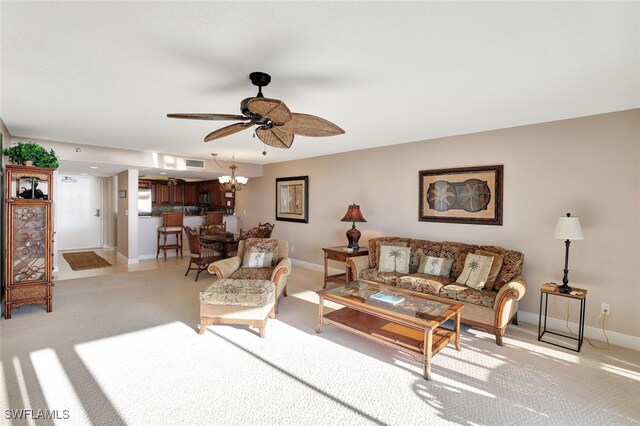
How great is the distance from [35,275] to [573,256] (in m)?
6.31

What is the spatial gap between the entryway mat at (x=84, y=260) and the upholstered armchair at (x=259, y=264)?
4.03 metres

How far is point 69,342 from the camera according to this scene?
3027 millimetres

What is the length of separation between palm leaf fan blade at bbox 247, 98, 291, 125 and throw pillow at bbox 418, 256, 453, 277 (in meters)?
2.91

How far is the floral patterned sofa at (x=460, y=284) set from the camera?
3.16 metres

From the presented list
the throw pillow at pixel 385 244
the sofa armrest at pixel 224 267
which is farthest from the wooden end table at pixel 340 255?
the sofa armrest at pixel 224 267

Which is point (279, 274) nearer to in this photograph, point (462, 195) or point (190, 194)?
point (462, 195)

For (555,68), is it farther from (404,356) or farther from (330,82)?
(404,356)

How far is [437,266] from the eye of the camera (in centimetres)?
408

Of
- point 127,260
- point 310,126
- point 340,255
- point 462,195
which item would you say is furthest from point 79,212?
point 462,195

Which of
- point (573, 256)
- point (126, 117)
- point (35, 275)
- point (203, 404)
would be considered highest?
A: point (126, 117)

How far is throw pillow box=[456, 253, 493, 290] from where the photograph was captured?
357 cm

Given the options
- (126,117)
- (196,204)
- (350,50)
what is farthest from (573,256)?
(196,204)

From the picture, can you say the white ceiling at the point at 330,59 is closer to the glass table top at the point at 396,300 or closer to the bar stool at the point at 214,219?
the glass table top at the point at 396,300

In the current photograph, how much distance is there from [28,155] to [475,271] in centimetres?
553
